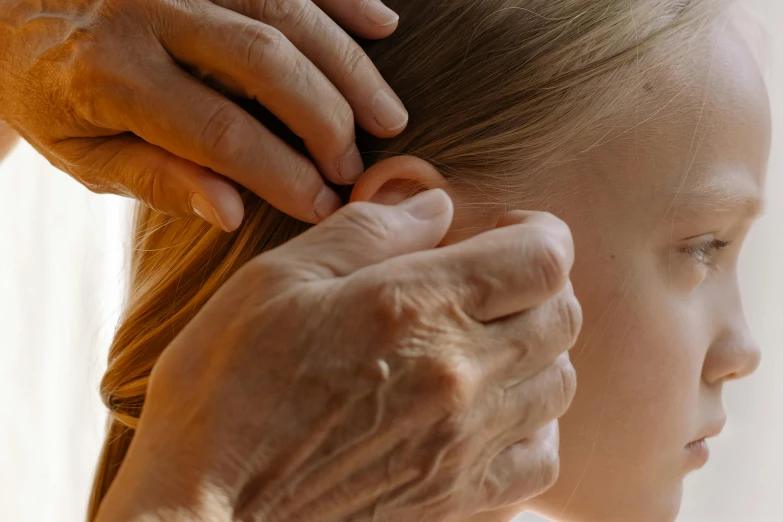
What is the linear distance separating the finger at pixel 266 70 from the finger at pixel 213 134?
21 mm

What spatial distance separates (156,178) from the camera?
2.59 ft

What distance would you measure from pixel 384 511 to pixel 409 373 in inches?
Answer: 4.9

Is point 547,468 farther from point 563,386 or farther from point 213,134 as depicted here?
point 213,134

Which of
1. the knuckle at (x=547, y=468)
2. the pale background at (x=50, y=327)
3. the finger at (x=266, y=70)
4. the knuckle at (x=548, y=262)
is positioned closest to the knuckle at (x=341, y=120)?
the finger at (x=266, y=70)

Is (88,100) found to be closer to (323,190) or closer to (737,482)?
(323,190)

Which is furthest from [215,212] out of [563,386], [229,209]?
[563,386]

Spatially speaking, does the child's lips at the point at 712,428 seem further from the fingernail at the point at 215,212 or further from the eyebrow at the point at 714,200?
the fingernail at the point at 215,212

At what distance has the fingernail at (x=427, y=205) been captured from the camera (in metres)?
0.67

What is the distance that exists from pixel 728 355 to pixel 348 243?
0.52 metres

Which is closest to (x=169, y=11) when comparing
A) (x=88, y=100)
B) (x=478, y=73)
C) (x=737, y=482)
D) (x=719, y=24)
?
(x=88, y=100)

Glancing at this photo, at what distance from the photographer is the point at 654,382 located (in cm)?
86

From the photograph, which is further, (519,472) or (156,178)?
(156,178)

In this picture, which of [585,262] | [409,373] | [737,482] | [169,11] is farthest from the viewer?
[737,482]

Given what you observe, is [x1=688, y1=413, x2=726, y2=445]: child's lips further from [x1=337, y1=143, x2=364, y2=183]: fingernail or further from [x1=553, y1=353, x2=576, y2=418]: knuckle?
[x1=337, y1=143, x2=364, y2=183]: fingernail
